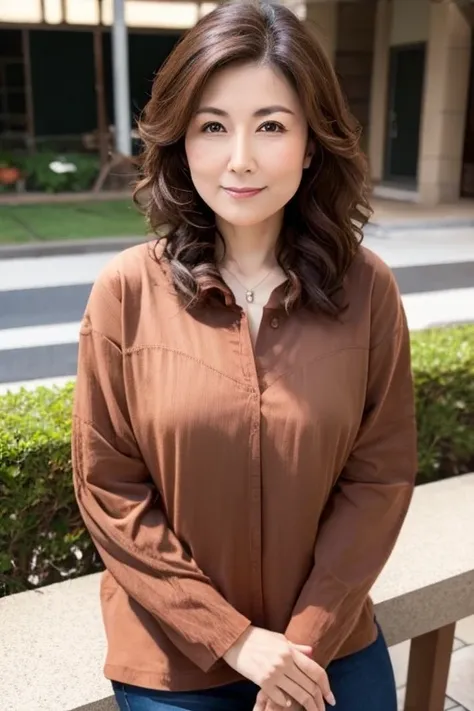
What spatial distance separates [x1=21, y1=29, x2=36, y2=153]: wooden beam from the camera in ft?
54.0

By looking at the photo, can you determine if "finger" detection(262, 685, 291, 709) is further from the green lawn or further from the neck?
the green lawn

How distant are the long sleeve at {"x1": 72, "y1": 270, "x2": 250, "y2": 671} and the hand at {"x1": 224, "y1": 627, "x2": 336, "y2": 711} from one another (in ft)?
0.11

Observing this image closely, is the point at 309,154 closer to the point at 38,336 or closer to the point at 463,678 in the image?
the point at 463,678

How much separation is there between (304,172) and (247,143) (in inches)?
9.3

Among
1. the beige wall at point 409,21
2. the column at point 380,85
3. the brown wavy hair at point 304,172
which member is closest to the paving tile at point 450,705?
the brown wavy hair at point 304,172

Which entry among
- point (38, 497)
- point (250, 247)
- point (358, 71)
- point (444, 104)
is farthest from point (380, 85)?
point (250, 247)

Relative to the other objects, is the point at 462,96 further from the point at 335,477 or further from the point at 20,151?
the point at 335,477

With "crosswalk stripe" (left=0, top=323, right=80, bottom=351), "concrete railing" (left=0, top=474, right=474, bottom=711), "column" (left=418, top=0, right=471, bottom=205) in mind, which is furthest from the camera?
"column" (left=418, top=0, right=471, bottom=205)

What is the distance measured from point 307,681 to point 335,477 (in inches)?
16.4

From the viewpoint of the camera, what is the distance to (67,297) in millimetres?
7484

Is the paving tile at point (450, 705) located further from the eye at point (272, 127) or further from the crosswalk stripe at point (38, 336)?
the crosswalk stripe at point (38, 336)

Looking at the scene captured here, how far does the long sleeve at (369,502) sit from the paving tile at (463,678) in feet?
4.55

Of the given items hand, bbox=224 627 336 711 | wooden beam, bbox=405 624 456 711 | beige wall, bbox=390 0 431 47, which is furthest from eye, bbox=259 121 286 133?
beige wall, bbox=390 0 431 47

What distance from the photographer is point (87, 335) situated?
62.6 inches
